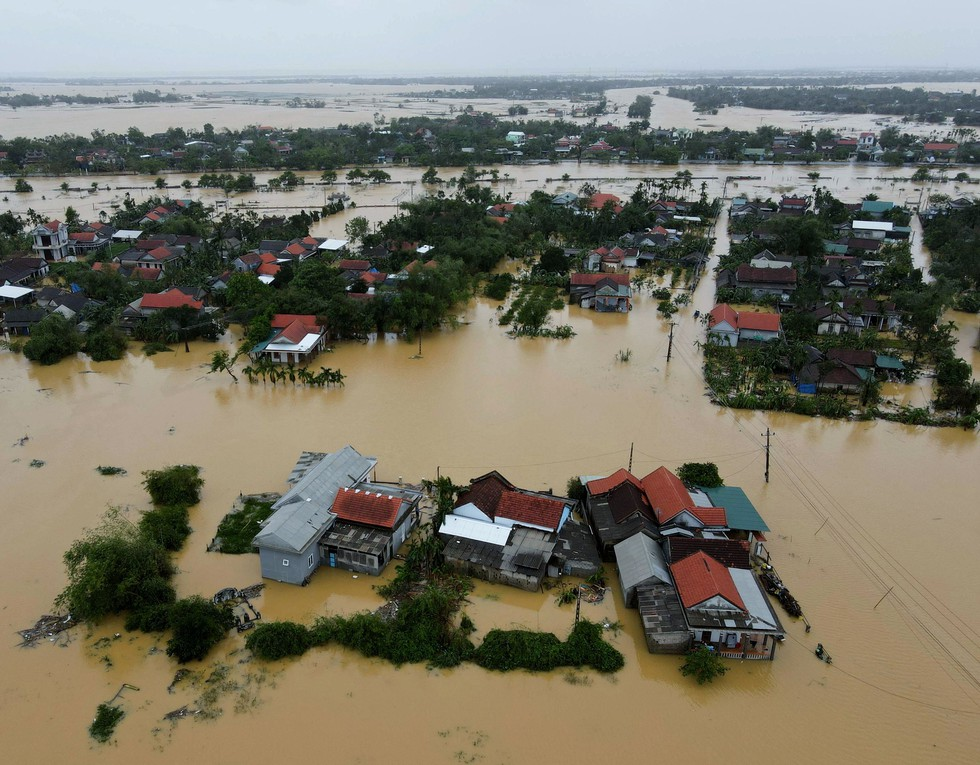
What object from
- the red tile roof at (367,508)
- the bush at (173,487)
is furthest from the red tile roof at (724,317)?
the bush at (173,487)

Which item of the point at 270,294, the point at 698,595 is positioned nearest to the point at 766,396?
the point at 698,595

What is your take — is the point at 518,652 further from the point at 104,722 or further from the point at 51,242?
the point at 51,242

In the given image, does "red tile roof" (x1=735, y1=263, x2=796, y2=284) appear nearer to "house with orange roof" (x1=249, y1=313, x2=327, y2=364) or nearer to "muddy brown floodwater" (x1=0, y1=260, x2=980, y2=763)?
"muddy brown floodwater" (x1=0, y1=260, x2=980, y2=763)

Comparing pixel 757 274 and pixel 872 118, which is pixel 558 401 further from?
pixel 872 118

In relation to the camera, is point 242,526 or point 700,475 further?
point 700,475

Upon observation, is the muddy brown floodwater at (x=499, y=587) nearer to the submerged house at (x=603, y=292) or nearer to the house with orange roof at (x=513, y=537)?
the house with orange roof at (x=513, y=537)

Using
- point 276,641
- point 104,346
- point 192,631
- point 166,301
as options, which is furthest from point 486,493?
point 166,301

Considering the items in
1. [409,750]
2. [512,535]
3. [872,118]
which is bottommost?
[409,750]
